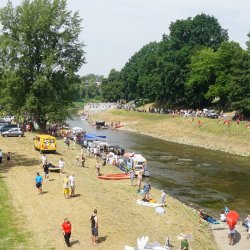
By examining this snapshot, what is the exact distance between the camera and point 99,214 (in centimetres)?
3225

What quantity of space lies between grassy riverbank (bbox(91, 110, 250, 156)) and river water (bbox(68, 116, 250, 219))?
2.74 m

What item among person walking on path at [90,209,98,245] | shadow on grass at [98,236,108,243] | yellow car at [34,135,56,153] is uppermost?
yellow car at [34,135,56,153]

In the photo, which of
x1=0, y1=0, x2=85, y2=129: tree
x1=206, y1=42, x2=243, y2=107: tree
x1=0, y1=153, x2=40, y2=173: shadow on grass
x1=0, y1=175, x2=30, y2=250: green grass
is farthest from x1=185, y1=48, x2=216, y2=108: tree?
x1=0, y1=175, x2=30, y2=250: green grass

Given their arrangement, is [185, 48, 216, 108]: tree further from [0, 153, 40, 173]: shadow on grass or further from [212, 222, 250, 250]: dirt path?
[212, 222, 250, 250]: dirt path

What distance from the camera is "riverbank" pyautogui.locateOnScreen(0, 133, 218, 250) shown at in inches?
1116

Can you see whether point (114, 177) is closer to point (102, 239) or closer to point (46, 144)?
point (46, 144)

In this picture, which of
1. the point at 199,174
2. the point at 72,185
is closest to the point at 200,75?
the point at 199,174

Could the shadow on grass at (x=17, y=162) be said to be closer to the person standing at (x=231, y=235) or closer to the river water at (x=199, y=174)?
the river water at (x=199, y=174)

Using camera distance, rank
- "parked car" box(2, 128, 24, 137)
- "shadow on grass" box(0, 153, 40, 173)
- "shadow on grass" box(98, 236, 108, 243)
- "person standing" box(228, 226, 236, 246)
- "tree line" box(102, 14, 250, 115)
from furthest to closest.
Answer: "tree line" box(102, 14, 250, 115)
"parked car" box(2, 128, 24, 137)
"shadow on grass" box(0, 153, 40, 173)
"person standing" box(228, 226, 236, 246)
"shadow on grass" box(98, 236, 108, 243)

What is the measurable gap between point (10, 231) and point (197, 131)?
6111 centimetres

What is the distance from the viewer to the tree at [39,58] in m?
69.8

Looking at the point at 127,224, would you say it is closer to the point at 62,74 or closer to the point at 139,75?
the point at 62,74

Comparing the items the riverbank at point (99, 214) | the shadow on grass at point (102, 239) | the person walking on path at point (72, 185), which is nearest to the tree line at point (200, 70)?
the riverbank at point (99, 214)

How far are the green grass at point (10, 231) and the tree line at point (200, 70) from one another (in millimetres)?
58539
